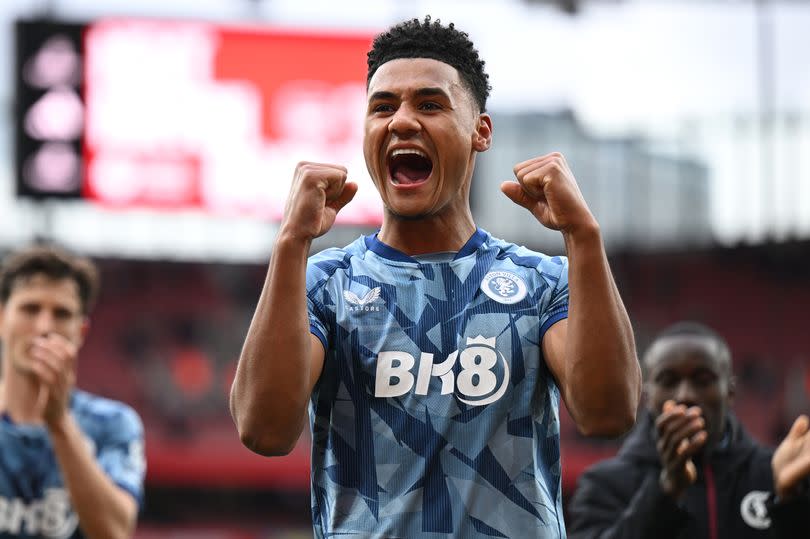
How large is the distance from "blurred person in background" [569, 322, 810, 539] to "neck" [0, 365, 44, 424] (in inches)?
93.0

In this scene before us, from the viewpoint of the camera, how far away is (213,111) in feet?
56.4

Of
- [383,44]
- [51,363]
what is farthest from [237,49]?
[383,44]

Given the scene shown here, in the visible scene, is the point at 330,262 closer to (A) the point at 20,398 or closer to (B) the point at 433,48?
(B) the point at 433,48

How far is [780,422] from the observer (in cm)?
1772

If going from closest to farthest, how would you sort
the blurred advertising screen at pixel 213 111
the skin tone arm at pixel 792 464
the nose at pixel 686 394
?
the skin tone arm at pixel 792 464, the nose at pixel 686 394, the blurred advertising screen at pixel 213 111

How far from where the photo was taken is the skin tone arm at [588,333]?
296 cm

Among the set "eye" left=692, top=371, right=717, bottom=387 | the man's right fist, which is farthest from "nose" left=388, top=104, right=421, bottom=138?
"eye" left=692, top=371, right=717, bottom=387

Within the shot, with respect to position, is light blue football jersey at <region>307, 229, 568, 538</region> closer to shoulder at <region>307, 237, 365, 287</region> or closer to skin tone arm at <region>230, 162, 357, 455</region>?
shoulder at <region>307, 237, 365, 287</region>

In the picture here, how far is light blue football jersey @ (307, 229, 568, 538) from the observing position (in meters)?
3.00

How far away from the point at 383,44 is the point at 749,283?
17.1m

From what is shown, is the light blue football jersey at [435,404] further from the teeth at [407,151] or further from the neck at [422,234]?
the teeth at [407,151]

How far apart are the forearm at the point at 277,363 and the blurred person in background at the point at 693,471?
6.53ft

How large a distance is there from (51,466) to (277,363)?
319cm

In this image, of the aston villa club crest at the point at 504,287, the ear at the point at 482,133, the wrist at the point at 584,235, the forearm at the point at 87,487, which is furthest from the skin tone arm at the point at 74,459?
the wrist at the point at 584,235
